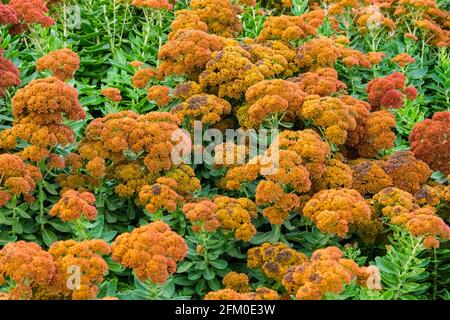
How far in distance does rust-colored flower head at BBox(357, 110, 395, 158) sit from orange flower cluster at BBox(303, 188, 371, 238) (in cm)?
Result: 151

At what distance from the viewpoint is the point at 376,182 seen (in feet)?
25.2

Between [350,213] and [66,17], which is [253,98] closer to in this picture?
[350,213]

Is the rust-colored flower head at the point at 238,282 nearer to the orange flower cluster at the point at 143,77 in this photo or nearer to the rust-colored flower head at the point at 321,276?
the rust-colored flower head at the point at 321,276

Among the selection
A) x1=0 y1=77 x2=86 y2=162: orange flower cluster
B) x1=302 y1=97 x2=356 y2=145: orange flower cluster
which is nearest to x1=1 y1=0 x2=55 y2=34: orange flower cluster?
x1=0 y1=77 x2=86 y2=162: orange flower cluster

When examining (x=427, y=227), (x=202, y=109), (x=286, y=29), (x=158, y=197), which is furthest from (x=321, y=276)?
(x=286, y=29)

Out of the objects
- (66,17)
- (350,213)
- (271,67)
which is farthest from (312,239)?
(66,17)

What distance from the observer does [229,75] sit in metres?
8.30

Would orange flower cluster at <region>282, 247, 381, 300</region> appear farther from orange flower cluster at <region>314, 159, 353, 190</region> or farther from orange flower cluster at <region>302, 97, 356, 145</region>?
orange flower cluster at <region>302, 97, 356, 145</region>

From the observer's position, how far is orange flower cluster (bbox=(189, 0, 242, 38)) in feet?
32.2

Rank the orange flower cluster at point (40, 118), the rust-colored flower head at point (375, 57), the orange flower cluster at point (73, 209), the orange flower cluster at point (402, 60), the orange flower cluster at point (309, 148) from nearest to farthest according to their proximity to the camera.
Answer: the orange flower cluster at point (73, 209), the orange flower cluster at point (40, 118), the orange flower cluster at point (309, 148), the rust-colored flower head at point (375, 57), the orange flower cluster at point (402, 60)

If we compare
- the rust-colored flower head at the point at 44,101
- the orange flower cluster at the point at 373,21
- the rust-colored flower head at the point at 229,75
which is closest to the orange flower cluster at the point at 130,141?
the rust-colored flower head at the point at 44,101

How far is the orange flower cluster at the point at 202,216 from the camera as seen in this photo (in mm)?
6551

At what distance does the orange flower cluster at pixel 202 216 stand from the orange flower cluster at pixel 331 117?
1681 millimetres
